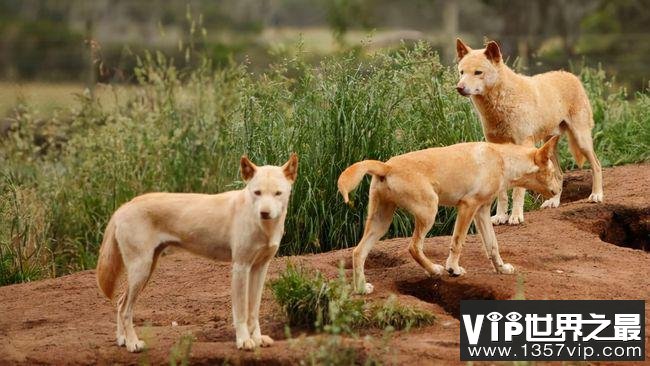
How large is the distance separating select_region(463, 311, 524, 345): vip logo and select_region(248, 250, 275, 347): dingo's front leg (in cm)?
114

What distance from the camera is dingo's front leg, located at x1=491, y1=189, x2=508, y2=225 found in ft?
31.4

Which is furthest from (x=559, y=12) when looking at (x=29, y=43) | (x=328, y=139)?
(x=328, y=139)

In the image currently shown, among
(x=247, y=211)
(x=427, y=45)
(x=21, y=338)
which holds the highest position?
(x=427, y=45)

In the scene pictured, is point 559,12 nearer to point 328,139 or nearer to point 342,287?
point 328,139

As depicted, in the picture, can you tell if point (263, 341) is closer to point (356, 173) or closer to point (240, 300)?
point (240, 300)

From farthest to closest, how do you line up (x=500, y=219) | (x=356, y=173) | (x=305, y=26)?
(x=305, y=26)
(x=500, y=219)
(x=356, y=173)

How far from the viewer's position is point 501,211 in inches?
379

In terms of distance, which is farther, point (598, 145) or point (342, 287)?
point (598, 145)

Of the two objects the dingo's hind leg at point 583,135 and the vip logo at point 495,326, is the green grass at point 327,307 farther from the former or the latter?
the dingo's hind leg at point 583,135

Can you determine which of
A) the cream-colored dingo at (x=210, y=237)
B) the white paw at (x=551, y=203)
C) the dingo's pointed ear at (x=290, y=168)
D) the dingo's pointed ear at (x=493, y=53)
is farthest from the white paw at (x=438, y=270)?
the white paw at (x=551, y=203)

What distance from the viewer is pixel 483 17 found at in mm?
21750

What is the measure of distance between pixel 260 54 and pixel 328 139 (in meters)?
9.75

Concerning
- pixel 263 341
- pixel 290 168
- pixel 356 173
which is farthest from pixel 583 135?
pixel 263 341

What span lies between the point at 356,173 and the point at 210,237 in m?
1.07
